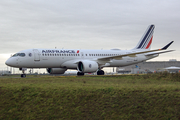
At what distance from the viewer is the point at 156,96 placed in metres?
14.0

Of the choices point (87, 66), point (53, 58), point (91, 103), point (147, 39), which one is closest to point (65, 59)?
point (53, 58)

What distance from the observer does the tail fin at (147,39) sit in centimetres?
4481

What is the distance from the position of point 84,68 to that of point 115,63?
32.7 feet

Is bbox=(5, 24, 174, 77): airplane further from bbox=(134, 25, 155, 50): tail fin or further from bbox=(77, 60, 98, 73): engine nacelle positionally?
Result: bbox=(134, 25, 155, 50): tail fin

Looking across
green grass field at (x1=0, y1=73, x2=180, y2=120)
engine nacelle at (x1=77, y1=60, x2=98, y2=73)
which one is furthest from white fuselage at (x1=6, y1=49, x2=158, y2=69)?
green grass field at (x1=0, y1=73, x2=180, y2=120)

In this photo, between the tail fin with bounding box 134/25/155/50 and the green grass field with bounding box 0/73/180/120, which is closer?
the green grass field with bounding box 0/73/180/120

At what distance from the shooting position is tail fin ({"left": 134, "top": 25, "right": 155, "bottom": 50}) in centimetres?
4481

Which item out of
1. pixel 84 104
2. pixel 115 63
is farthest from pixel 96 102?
pixel 115 63

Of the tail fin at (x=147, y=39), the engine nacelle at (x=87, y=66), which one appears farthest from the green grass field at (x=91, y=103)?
the tail fin at (x=147, y=39)

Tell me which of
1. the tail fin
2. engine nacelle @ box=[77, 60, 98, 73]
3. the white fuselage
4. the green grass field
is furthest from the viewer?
the tail fin

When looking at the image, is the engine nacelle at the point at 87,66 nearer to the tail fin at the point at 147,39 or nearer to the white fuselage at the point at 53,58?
the white fuselage at the point at 53,58

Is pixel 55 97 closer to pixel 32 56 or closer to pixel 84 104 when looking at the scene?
pixel 84 104

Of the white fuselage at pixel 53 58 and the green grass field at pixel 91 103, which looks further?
the white fuselage at pixel 53 58

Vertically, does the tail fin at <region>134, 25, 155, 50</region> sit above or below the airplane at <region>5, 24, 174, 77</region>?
above
